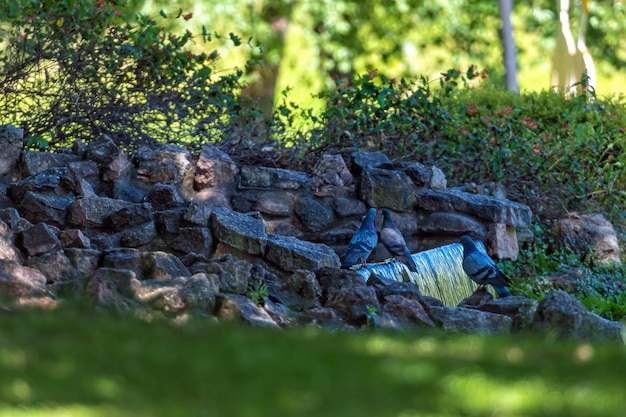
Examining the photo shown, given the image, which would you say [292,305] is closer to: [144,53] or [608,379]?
[608,379]

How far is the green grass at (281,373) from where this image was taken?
3.62m

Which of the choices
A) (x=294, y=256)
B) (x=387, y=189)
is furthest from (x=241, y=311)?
(x=387, y=189)

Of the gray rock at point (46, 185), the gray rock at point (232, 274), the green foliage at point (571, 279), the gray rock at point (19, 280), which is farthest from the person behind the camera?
the green foliage at point (571, 279)

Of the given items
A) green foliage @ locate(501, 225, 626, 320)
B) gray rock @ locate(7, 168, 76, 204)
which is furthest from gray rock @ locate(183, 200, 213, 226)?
green foliage @ locate(501, 225, 626, 320)

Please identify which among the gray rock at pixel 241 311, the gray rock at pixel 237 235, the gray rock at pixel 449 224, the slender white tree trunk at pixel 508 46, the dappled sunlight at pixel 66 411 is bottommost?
the dappled sunlight at pixel 66 411

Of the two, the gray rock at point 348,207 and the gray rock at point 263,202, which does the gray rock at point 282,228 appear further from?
the gray rock at point 348,207

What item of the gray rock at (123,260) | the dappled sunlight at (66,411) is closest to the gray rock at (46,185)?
the gray rock at (123,260)

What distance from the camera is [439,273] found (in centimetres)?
920

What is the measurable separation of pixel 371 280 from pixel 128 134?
3.58 m

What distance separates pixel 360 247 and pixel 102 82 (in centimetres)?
340

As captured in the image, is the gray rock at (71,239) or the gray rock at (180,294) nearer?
the gray rock at (180,294)

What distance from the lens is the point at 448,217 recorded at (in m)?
9.78

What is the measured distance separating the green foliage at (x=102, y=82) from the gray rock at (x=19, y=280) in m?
3.64

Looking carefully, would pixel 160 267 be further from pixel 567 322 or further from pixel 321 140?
pixel 321 140
